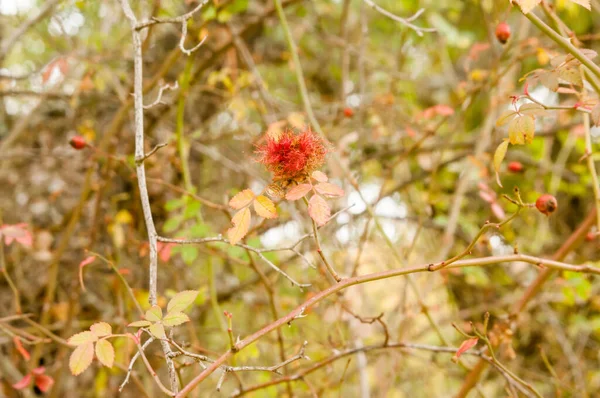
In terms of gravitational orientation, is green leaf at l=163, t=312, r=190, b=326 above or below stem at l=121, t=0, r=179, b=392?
below

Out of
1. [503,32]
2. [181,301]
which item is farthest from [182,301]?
[503,32]

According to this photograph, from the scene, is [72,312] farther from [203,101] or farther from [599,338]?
[599,338]

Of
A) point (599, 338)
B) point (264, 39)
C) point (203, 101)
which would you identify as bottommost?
point (599, 338)

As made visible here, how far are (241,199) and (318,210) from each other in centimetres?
12

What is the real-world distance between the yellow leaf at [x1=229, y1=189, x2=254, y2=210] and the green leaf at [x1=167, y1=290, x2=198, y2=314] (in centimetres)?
14

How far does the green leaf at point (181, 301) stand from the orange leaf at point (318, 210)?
0.20 metres

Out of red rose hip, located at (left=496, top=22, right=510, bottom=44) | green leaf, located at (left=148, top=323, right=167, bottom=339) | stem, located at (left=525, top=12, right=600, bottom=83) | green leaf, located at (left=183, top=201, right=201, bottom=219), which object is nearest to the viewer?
green leaf, located at (left=148, top=323, right=167, bottom=339)

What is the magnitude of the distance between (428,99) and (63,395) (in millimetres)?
2591

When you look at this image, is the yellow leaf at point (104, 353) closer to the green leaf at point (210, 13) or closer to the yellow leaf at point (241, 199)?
the yellow leaf at point (241, 199)

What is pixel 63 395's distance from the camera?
2061 mm

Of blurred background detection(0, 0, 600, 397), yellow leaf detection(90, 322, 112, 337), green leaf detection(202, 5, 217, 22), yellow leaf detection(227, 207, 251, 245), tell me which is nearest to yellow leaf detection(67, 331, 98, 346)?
yellow leaf detection(90, 322, 112, 337)

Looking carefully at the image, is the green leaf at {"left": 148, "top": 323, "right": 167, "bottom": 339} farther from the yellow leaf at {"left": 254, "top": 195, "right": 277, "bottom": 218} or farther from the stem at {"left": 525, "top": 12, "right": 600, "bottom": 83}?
the stem at {"left": 525, "top": 12, "right": 600, "bottom": 83}

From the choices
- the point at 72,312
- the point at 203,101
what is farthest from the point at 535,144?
the point at 72,312

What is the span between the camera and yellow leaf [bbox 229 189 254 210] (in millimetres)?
810
